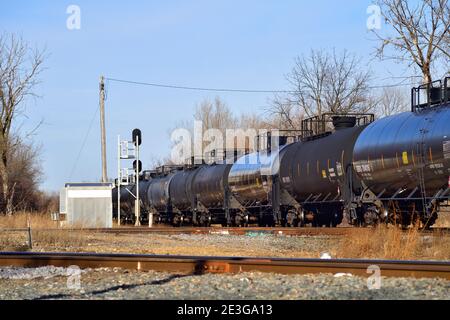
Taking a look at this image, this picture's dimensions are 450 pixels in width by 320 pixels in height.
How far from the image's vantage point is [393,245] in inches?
572

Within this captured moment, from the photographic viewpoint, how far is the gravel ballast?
816 cm

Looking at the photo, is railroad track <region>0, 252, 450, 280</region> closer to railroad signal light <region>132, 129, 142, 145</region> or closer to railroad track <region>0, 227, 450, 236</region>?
railroad track <region>0, 227, 450, 236</region>

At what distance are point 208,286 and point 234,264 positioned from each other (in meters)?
1.66

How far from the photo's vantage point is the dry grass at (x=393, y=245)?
46.5 ft

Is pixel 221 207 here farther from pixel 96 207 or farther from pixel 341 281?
pixel 341 281

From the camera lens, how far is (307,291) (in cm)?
831

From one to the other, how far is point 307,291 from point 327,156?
1635 centimetres

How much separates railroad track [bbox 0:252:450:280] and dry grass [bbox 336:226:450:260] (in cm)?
357

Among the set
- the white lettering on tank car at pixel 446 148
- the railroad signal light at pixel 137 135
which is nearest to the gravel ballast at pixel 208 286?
the white lettering on tank car at pixel 446 148

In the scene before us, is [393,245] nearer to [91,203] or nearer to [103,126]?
[91,203]

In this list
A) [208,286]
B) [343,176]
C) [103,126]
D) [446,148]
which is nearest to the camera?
[208,286]

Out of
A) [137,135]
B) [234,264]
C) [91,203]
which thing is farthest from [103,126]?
[234,264]

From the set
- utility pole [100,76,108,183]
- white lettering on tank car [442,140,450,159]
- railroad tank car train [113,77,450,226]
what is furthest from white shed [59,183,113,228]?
white lettering on tank car [442,140,450,159]
